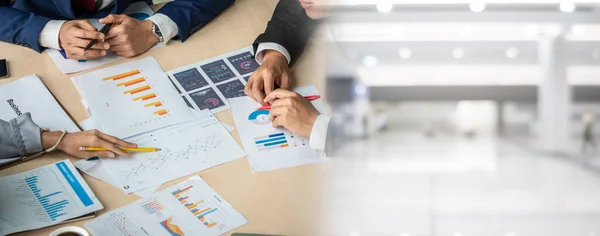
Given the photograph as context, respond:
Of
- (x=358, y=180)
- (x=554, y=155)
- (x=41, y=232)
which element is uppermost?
(x=554, y=155)

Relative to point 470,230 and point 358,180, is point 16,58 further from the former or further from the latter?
point 470,230

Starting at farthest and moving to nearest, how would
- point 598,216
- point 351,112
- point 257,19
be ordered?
1. point 257,19
2. point 598,216
3. point 351,112

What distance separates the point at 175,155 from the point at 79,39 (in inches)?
15.8

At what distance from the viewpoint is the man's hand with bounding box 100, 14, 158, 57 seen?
132cm

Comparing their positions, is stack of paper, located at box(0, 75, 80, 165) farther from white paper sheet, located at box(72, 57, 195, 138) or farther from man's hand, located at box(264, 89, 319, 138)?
man's hand, located at box(264, 89, 319, 138)

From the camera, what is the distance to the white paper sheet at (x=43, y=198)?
936 mm

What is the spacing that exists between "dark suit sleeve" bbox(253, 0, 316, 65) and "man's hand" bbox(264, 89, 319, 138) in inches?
6.9

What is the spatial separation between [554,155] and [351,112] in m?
0.57

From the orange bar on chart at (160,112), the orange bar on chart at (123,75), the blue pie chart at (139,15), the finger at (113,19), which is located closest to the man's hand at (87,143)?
the orange bar on chart at (160,112)

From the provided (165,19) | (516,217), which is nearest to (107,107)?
(165,19)

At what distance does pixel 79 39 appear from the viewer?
1300 mm

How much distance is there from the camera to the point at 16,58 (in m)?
1.33

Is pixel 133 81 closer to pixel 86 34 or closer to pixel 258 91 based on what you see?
pixel 86 34

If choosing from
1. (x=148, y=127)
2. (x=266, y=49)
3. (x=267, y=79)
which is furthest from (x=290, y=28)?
(x=148, y=127)
